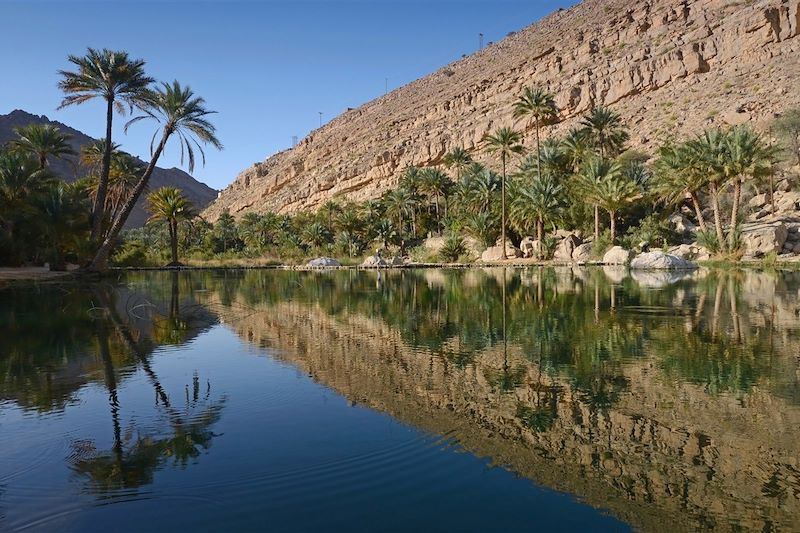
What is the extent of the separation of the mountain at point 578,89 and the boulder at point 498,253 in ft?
93.4

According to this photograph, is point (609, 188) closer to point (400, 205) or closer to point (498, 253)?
point (498, 253)

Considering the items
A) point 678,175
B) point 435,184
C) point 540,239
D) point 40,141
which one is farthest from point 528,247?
point 40,141

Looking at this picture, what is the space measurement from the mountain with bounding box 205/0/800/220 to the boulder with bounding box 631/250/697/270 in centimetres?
3179

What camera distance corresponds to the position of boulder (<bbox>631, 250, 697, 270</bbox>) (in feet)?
127

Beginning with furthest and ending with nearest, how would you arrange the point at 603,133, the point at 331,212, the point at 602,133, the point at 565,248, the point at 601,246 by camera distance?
the point at 331,212 → the point at 603,133 → the point at 602,133 → the point at 565,248 → the point at 601,246

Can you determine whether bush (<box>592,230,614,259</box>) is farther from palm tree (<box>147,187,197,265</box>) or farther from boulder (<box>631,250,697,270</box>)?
palm tree (<box>147,187,197,265</box>)

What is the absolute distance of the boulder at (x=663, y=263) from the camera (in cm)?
3878

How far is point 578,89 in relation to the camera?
9050cm

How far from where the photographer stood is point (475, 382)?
8.73m

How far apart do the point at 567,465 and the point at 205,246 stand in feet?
253

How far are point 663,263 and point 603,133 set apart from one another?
77.5 feet

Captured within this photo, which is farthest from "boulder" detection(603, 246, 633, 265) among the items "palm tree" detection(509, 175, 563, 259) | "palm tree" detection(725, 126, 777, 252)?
"palm tree" detection(725, 126, 777, 252)

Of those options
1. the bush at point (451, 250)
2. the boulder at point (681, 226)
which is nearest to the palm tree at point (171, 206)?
the bush at point (451, 250)

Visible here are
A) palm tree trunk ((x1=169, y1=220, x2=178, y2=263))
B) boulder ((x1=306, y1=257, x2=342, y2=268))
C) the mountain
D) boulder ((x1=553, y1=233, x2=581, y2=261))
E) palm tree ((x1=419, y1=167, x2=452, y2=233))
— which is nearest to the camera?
boulder ((x1=553, y1=233, x2=581, y2=261))
